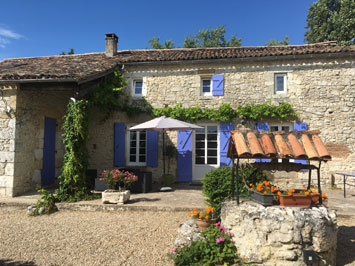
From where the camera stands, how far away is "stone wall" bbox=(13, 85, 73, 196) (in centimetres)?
617

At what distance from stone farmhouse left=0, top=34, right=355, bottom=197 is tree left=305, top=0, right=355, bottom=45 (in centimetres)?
860

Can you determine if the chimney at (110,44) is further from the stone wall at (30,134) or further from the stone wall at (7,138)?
the stone wall at (7,138)

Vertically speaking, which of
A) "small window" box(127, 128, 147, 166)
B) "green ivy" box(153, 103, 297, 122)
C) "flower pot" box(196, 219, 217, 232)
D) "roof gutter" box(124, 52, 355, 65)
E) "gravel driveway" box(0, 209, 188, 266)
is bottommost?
"gravel driveway" box(0, 209, 188, 266)

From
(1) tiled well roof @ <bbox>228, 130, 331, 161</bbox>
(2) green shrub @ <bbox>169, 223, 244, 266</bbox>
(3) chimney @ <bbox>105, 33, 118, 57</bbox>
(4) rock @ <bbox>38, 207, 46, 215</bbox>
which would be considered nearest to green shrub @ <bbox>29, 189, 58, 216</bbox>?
(4) rock @ <bbox>38, 207, 46, 215</bbox>

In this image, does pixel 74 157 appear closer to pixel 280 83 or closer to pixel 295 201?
pixel 295 201

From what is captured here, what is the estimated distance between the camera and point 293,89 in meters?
7.87

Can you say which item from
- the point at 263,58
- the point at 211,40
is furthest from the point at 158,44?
the point at 263,58

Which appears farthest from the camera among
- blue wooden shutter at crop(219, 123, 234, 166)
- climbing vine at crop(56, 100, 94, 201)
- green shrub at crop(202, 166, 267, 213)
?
blue wooden shutter at crop(219, 123, 234, 166)

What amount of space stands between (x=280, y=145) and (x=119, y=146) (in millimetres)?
6461

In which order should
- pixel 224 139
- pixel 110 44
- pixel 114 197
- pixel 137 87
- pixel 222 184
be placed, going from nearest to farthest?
pixel 222 184 → pixel 114 197 → pixel 224 139 → pixel 137 87 → pixel 110 44

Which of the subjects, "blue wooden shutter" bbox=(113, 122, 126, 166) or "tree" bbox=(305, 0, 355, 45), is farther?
"tree" bbox=(305, 0, 355, 45)

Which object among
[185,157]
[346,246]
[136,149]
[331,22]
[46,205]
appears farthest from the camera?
[331,22]

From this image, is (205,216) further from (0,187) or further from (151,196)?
(0,187)

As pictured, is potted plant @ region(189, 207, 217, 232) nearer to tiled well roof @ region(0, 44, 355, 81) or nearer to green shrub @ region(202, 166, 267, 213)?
green shrub @ region(202, 166, 267, 213)
